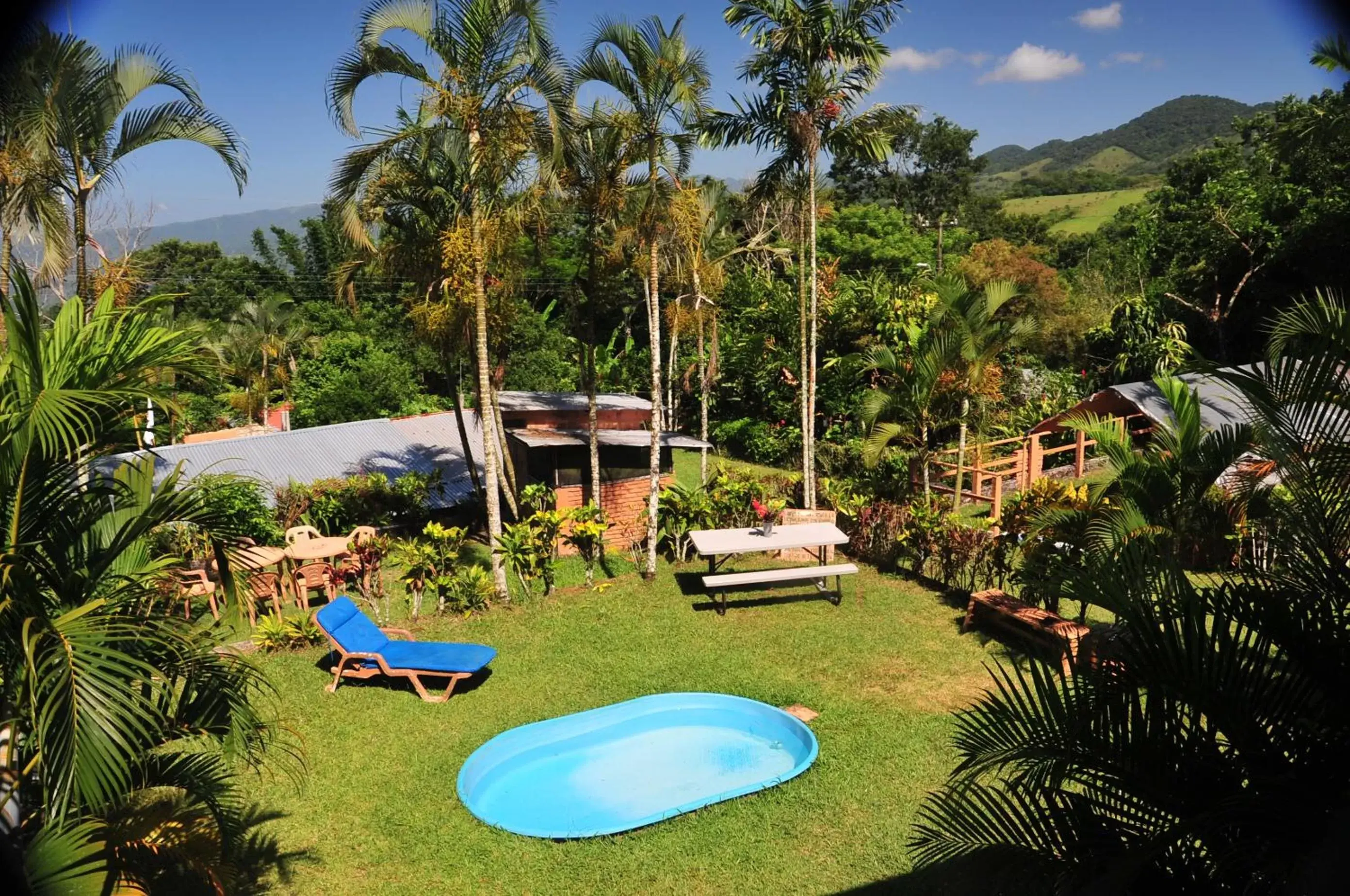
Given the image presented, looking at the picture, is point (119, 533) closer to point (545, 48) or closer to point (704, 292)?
point (545, 48)

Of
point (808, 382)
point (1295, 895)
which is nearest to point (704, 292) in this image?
point (808, 382)

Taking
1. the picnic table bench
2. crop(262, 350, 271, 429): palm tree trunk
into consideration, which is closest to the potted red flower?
the picnic table bench

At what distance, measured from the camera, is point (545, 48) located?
11086 mm

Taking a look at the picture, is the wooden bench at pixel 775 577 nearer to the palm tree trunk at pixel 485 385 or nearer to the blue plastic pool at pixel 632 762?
the blue plastic pool at pixel 632 762

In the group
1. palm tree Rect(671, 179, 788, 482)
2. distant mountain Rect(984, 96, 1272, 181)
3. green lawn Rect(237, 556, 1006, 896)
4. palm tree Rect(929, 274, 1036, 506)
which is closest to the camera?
green lawn Rect(237, 556, 1006, 896)

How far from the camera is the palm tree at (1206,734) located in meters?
2.86

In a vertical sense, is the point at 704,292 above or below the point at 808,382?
above

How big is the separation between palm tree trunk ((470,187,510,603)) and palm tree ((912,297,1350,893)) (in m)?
8.71

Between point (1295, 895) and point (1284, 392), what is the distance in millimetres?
2423

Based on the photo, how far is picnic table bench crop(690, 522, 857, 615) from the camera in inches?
461

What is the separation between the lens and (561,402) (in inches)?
719

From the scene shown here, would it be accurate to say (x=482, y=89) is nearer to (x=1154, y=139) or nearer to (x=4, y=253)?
(x=4, y=253)

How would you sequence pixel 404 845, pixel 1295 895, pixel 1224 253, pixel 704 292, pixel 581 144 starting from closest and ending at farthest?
pixel 1295 895 < pixel 404 845 < pixel 581 144 < pixel 704 292 < pixel 1224 253

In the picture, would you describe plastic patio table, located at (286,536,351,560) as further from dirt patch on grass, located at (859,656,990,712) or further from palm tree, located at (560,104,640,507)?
dirt patch on grass, located at (859,656,990,712)
